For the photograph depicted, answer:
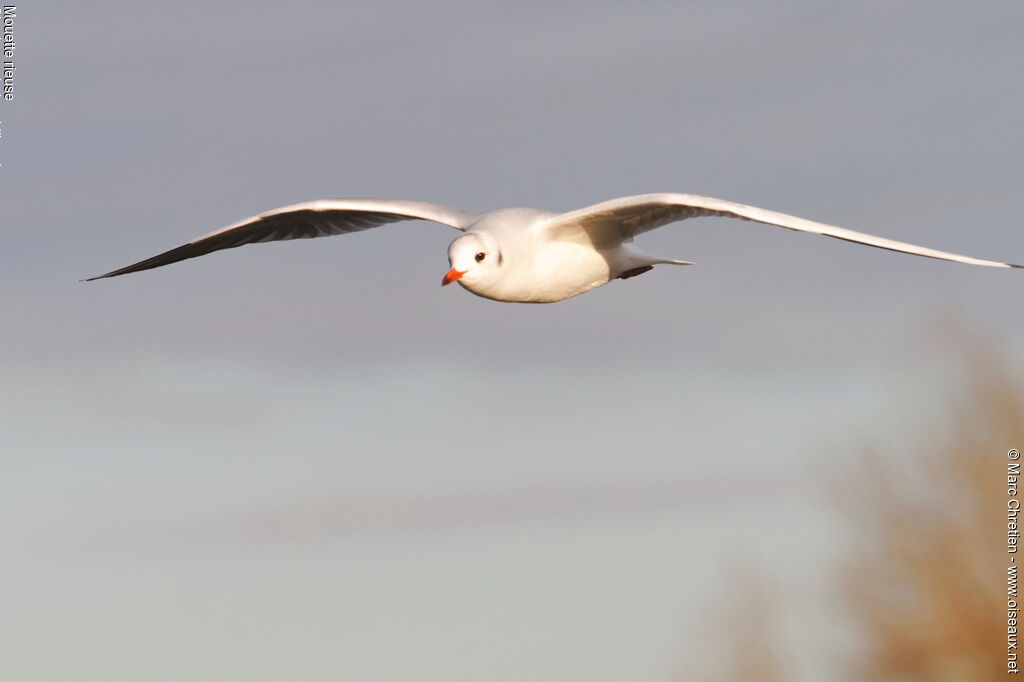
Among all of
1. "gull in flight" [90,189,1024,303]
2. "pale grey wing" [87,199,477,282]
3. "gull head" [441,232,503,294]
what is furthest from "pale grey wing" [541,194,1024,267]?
"pale grey wing" [87,199,477,282]

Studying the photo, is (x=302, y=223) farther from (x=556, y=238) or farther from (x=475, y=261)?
(x=475, y=261)

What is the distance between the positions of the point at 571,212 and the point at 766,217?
2127 mm

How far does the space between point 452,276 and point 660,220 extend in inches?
98.1

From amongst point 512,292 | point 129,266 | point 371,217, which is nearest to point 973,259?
point 512,292

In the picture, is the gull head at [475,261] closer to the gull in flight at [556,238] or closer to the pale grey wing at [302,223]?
the gull in flight at [556,238]

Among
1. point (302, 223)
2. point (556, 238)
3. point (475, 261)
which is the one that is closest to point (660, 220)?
point (556, 238)

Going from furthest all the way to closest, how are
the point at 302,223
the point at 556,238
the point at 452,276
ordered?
the point at 302,223 → the point at 556,238 → the point at 452,276

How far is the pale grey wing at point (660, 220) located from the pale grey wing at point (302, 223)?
6.46 feet

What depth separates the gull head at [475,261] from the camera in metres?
14.5

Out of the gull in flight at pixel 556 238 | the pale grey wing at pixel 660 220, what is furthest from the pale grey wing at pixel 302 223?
the pale grey wing at pixel 660 220

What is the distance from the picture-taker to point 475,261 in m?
14.6

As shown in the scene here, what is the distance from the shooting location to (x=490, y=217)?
15.6 metres

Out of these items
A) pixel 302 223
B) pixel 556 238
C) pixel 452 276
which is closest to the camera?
pixel 452 276

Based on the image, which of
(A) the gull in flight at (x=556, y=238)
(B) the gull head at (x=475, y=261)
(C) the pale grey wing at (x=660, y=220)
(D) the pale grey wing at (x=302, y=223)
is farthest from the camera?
(D) the pale grey wing at (x=302, y=223)
